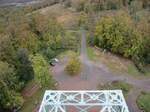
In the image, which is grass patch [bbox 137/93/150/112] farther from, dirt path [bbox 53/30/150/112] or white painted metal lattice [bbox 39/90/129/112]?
white painted metal lattice [bbox 39/90/129/112]

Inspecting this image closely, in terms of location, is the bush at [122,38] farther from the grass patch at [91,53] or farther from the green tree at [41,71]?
the green tree at [41,71]

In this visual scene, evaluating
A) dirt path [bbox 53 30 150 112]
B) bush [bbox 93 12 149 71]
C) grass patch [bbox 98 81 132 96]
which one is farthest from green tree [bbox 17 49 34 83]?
bush [bbox 93 12 149 71]

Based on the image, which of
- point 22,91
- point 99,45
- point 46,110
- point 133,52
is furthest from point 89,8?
point 46,110

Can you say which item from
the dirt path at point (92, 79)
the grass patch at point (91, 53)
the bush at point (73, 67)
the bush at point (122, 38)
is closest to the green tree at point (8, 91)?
the dirt path at point (92, 79)

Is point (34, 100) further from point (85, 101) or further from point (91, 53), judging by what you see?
point (91, 53)

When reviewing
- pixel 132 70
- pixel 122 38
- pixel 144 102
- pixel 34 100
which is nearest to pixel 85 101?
pixel 144 102
